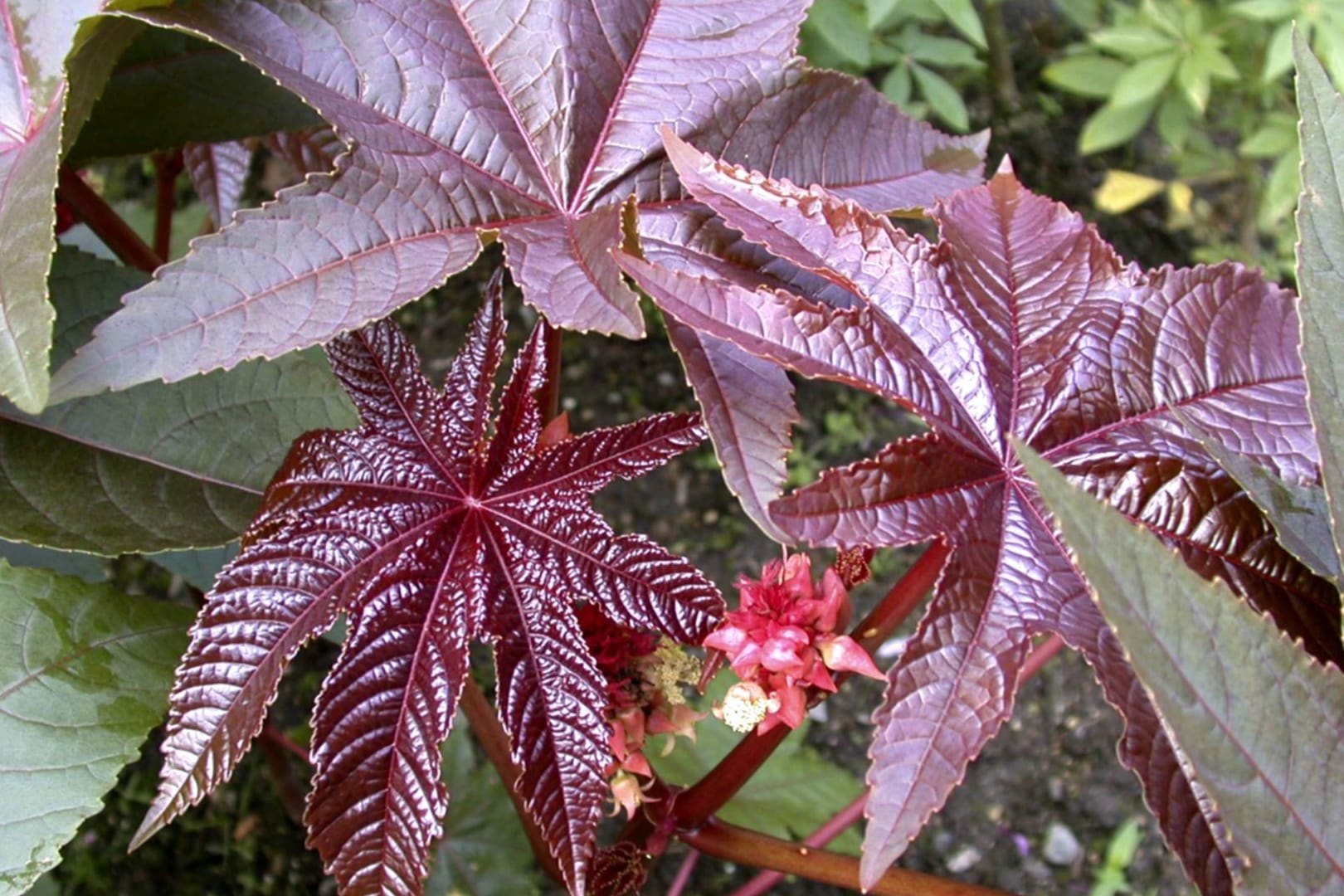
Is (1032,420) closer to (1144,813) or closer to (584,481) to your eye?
(584,481)

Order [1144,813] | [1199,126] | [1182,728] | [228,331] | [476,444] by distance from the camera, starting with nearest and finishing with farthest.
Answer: [1182,728] → [228,331] → [476,444] → [1144,813] → [1199,126]

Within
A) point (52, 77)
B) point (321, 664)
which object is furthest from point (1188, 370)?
point (321, 664)

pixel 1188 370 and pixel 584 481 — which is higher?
pixel 1188 370

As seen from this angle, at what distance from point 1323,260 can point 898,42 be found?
1472mm

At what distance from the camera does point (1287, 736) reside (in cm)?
52

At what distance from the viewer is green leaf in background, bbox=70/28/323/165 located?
3.25 ft

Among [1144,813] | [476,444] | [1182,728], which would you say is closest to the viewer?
[1182,728]

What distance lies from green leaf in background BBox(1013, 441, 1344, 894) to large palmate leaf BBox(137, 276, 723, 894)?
295 millimetres

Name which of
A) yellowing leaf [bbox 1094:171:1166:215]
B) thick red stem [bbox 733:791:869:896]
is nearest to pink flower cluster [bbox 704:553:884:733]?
thick red stem [bbox 733:791:869:896]

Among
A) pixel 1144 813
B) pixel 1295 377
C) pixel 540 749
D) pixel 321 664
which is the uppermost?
pixel 1295 377

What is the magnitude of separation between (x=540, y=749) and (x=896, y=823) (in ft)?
0.81

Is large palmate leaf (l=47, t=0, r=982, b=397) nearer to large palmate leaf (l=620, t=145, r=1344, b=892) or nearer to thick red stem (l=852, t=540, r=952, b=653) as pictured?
large palmate leaf (l=620, t=145, r=1344, b=892)

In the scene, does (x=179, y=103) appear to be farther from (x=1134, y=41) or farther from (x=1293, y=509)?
(x=1134, y=41)

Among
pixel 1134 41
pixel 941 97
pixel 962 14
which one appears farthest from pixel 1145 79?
pixel 962 14
